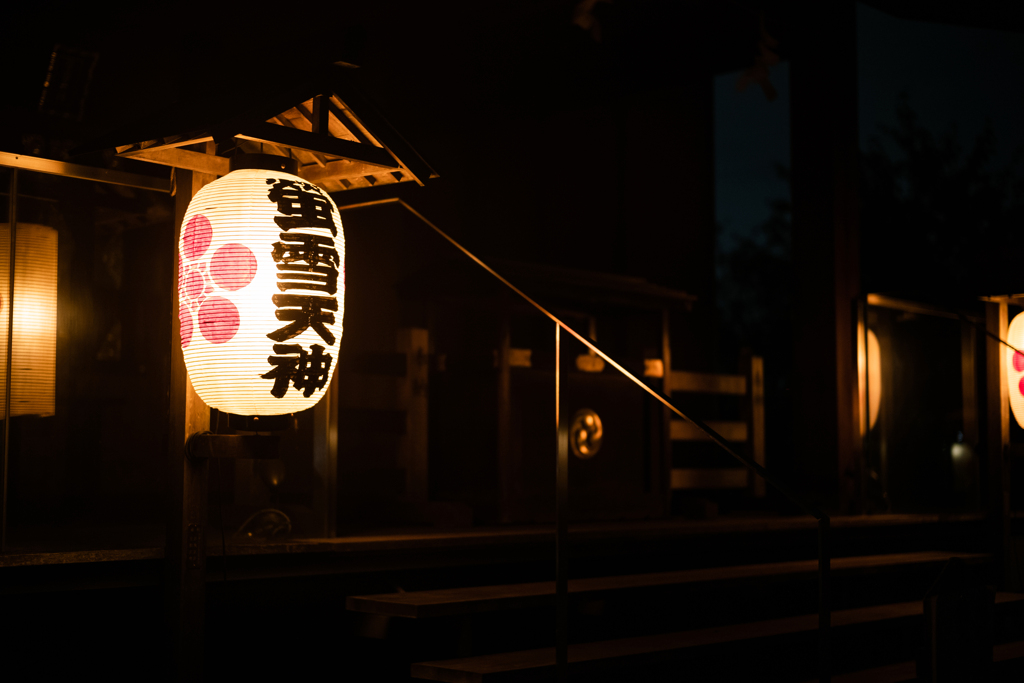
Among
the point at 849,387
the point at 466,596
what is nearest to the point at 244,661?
the point at 466,596

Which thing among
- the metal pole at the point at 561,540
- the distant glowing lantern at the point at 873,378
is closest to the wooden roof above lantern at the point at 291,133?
the metal pole at the point at 561,540

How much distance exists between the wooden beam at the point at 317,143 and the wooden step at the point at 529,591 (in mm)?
2035

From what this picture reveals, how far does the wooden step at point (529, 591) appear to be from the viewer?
4.54 meters

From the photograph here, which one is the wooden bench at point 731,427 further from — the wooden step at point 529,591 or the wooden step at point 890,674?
the wooden step at point 890,674

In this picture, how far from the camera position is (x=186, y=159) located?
4.30 metres

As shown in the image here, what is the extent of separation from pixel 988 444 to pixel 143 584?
6.23 m

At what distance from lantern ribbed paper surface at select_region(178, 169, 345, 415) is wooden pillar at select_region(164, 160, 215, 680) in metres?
0.32

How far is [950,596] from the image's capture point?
4168 mm

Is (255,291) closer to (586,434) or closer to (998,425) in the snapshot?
(586,434)

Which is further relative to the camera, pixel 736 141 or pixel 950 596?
pixel 736 141

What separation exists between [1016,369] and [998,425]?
1.90 feet

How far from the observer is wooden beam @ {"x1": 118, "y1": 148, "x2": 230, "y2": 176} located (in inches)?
163

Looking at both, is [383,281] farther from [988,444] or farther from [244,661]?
[988,444]

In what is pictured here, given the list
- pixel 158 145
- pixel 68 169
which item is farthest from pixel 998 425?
pixel 68 169
